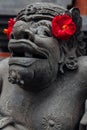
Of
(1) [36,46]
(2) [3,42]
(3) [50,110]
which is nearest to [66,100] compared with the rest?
(3) [50,110]

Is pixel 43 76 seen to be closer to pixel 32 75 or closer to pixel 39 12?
pixel 32 75

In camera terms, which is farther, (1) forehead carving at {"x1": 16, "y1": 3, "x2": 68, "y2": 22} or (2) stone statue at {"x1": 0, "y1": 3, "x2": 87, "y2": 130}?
(1) forehead carving at {"x1": 16, "y1": 3, "x2": 68, "y2": 22}

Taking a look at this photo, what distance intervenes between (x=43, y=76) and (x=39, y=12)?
0.97 feet

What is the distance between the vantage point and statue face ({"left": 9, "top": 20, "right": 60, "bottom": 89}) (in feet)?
10.1

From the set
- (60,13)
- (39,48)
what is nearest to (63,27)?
(60,13)

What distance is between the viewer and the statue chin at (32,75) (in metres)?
3.08

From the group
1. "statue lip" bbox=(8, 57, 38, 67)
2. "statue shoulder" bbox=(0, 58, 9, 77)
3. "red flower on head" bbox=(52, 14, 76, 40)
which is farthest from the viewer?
"statue shoulder" bbox=(0, 58, 9, 77)

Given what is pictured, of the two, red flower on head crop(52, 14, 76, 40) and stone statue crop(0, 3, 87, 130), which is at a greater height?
red flower on head crop(52, 14, 76, 40)

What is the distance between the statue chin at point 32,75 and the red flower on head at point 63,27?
0.49ft

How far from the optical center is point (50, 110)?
322 centimetres

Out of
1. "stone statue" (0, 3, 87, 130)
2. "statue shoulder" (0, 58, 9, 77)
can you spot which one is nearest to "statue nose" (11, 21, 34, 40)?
"stone statue" (0, 3, 87, 130)

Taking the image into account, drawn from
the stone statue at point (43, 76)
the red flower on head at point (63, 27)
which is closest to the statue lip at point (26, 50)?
the stone statue at point (43, 76)

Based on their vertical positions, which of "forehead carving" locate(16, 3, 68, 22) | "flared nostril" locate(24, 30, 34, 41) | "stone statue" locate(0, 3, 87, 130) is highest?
"forehead carving" locate(16, 3, 68, 22)

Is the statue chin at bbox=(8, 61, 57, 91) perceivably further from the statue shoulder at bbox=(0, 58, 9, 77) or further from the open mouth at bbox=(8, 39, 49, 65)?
the statue shoulder at bbox=(0, 58, 9, 77)
